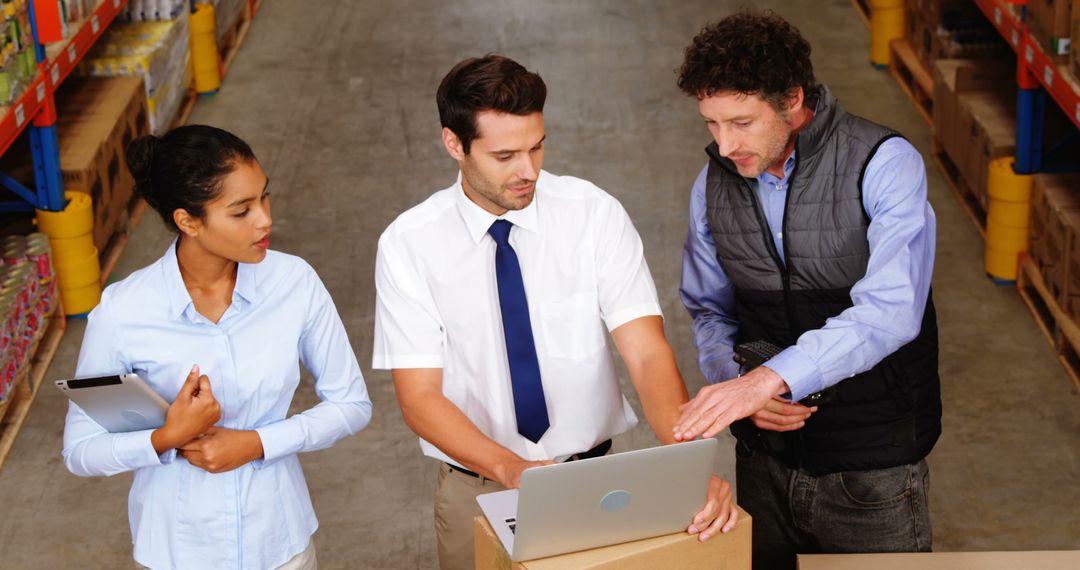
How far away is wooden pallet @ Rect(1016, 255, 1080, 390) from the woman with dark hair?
3806 millimetres

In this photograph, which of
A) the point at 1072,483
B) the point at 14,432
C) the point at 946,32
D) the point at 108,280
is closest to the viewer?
the point at 1072,483

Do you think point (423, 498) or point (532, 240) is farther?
point (423, 498)

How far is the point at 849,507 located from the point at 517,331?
87 cm

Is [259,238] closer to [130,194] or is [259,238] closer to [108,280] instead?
[108,280]

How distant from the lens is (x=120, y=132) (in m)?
7.04

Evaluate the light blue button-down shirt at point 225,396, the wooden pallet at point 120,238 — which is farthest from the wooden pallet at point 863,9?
the light blue button-down shirt at point 225,396

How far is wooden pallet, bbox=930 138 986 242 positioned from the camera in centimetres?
716

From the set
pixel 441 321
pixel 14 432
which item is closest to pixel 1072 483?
pixel 441 321

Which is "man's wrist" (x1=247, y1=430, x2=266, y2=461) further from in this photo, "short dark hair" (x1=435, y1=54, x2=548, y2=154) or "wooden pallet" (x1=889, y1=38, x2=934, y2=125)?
"wooden pallet" (x1=889, y1=38, x2=934, y2=125)

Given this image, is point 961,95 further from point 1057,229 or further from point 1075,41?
point 1075,41

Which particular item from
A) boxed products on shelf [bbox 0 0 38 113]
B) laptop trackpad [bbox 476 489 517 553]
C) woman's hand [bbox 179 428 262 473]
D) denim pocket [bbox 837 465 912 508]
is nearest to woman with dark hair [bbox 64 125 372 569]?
woman's hand [bbox 179 428 262 473]

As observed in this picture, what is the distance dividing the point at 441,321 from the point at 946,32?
18.5 feet

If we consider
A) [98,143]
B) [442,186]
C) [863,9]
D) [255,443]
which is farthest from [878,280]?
[863,9]

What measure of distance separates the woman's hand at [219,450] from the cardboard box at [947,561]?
3.82 feet
